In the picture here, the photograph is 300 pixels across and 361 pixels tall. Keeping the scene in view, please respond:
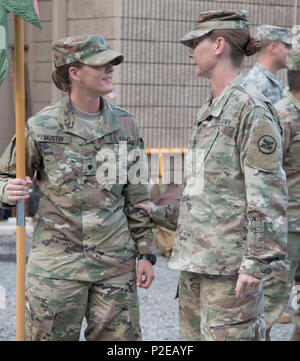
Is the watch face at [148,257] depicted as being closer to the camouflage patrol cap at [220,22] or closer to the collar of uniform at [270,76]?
the camouflage patrol cap at [220,22]

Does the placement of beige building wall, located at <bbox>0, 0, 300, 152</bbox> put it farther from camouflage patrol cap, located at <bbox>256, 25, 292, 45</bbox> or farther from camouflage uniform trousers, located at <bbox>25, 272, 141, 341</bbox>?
A: camouflage uniform trousers, located at <bbox>25, 272, 141, 341</bbox>

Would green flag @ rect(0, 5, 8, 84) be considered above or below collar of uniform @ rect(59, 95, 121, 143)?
above

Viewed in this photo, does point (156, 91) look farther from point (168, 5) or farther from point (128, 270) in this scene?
point (128, 270)

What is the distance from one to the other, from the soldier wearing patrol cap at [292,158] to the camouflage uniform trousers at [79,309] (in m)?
1.49

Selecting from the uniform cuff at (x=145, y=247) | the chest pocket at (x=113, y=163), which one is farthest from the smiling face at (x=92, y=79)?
the uniform cuff at (x=145, y=247)

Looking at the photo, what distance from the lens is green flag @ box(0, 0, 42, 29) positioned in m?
3.52

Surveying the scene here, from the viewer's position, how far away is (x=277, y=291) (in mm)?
5270

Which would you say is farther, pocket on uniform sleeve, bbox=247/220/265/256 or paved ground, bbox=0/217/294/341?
paved ground, bbox=0/217/294/341

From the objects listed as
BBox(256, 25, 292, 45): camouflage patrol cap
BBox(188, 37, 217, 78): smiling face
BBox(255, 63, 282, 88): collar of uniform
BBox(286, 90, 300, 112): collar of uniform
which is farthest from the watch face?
BBox(256, 25, 292, 45): camouflage patrol cap

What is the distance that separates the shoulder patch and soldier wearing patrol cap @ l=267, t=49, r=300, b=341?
1.45 metres

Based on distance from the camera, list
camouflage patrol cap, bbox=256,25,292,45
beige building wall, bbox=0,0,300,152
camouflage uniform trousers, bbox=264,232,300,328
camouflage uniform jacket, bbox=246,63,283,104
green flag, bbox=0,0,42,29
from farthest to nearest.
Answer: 1. beige building wall, bbox=0,0,300,152
2. camouflage patrol cap, bbox=256,25,292,45
3. camouflage uniform jacket, bbox=246,63,283,104
4. camouflage uniform trousers, bbox=264,232,300,328
5. green flag, bbox=0,0,42,29

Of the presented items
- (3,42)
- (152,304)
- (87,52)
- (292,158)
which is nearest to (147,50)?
(152,304)

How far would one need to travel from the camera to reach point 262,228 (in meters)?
3.57

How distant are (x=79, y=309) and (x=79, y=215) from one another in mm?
426
